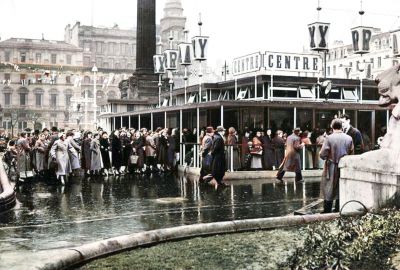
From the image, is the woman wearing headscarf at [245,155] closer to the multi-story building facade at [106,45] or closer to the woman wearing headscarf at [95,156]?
the woman wearing headscarf at [95,156]

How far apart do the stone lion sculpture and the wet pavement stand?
2.69 metres

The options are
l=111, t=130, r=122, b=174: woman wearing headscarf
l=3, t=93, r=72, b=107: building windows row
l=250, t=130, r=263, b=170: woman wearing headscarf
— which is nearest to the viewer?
l=250, t=130, r=263, b=170: woman wearing headscarf

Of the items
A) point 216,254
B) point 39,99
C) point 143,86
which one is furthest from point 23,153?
point 39,99

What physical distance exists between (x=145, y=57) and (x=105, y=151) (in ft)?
80.2

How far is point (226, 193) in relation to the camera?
52.3ft

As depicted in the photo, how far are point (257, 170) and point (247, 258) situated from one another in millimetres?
13764

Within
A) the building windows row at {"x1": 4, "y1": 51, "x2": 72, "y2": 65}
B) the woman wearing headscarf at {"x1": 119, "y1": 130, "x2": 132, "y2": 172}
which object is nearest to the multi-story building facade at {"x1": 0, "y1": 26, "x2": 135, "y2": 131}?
the building windows row at {"x1": 4, "y1": 51, "x2": 72, "y2": 65}

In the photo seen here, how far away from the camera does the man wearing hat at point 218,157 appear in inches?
693

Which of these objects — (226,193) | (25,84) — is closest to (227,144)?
(226,193)

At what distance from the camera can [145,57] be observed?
4603 centimetres

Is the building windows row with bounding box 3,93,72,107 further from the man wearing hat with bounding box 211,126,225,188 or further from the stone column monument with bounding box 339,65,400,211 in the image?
the stone column monument with bounding box 339,65,400,211

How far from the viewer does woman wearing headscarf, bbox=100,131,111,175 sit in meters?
22.5

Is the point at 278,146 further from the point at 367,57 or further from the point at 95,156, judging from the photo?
the point at 367,57

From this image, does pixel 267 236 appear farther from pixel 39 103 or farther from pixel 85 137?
pixel 39 103
